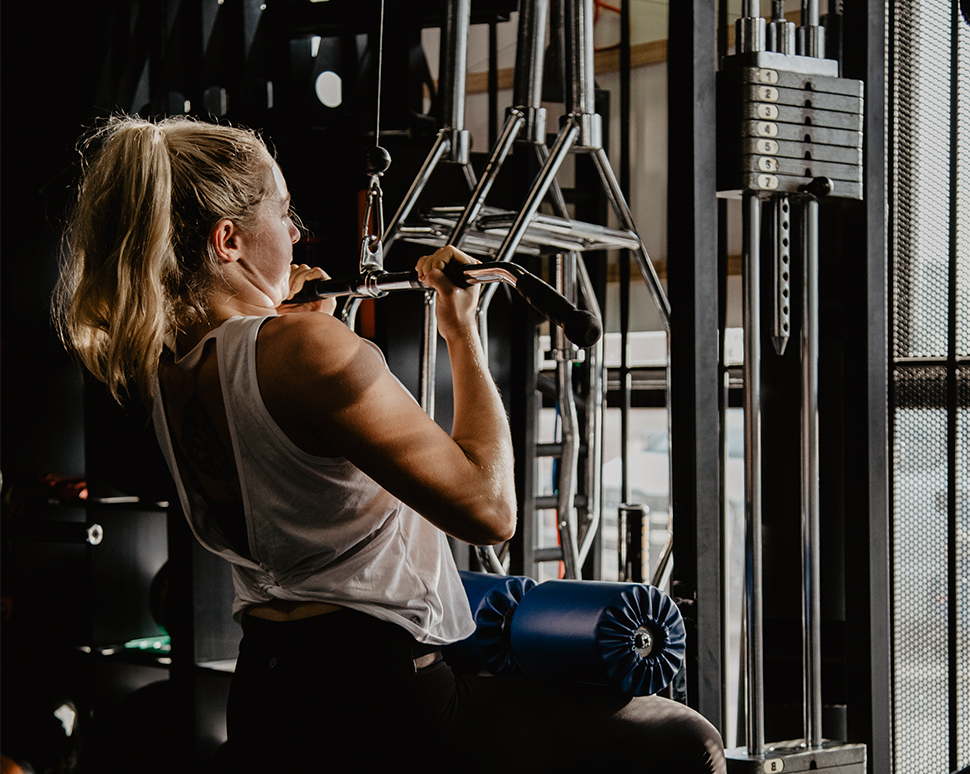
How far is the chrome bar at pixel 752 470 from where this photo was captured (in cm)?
187

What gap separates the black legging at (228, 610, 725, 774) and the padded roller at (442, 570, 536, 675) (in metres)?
A: 0.30

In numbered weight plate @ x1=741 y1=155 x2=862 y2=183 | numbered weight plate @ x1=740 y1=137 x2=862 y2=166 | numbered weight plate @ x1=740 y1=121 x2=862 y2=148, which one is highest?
numbered weight plate @ x1=740 y1=121 x2=862 y2=148

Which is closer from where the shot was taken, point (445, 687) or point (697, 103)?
point (445, 687)

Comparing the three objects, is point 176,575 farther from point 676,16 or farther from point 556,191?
point 676,16

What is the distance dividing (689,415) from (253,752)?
2.85ft

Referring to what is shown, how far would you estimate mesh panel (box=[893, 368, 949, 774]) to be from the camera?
2178 mm

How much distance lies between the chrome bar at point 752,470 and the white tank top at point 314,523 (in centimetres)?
76

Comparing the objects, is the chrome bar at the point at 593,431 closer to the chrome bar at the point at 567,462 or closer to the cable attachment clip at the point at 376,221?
the chrome bar at the point at 567,462

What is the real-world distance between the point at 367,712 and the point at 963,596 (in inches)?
59.7

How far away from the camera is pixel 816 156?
185 centimetres

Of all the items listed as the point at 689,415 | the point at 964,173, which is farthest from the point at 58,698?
the point at 964,173

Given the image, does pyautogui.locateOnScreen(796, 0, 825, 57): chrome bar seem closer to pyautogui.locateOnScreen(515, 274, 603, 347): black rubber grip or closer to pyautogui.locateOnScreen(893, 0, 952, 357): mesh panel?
pyautogui.locateOnScreen(893, 0, 952, 357): mesh panel

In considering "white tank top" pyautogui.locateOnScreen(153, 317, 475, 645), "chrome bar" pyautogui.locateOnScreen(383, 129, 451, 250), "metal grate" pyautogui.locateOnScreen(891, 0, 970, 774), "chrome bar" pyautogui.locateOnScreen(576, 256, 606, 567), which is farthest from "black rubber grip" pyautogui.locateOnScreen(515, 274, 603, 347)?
"chrome bar" pyautogui.locateOnScreen(576, 256, 606, 567)

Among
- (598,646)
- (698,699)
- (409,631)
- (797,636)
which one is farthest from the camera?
(797,636)
